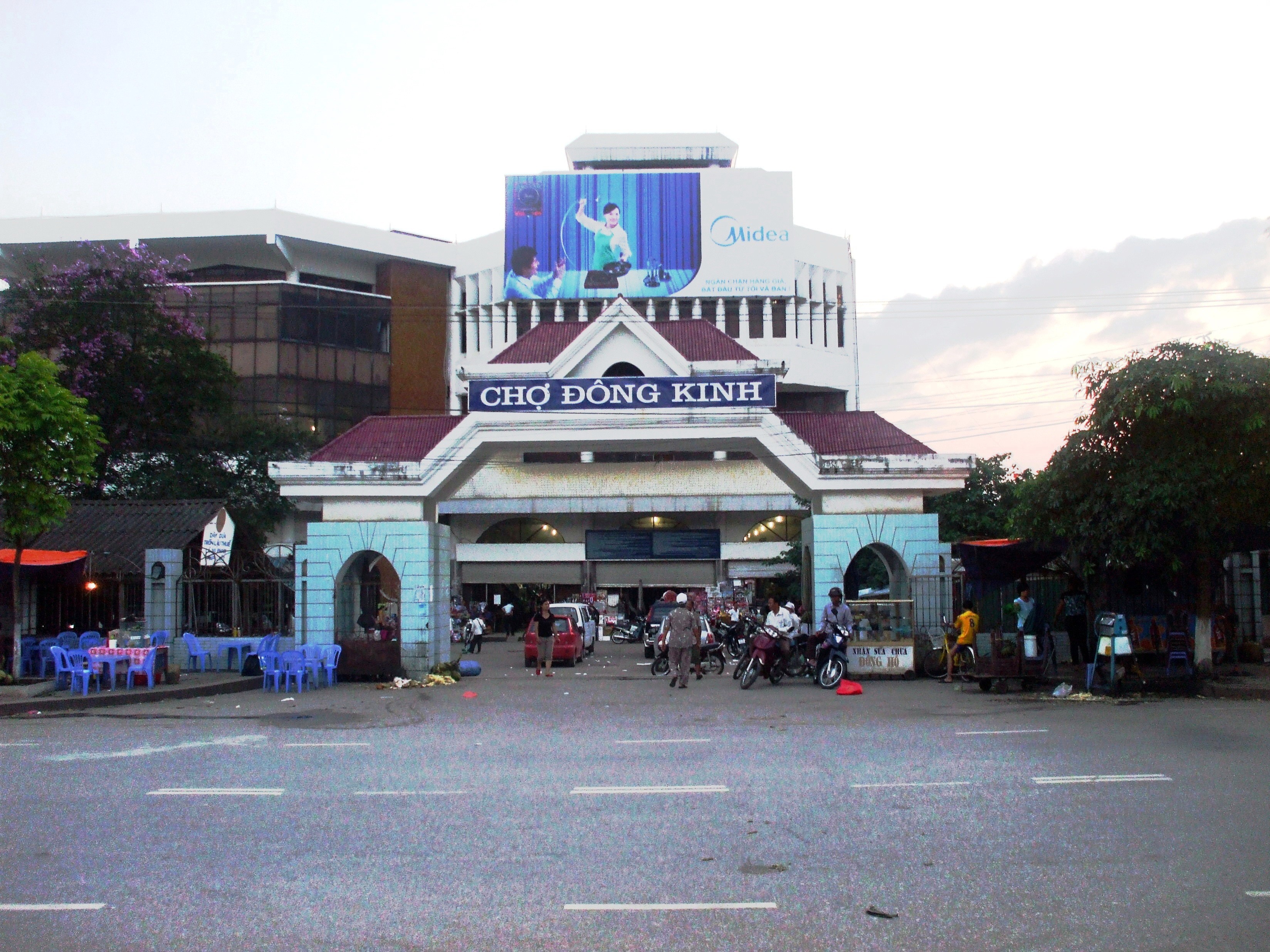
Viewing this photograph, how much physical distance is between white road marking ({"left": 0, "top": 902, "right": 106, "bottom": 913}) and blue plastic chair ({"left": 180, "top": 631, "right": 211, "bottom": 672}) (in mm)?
17088

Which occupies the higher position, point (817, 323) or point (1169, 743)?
point (817, 323)

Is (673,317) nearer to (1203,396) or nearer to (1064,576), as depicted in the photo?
(1064,576)

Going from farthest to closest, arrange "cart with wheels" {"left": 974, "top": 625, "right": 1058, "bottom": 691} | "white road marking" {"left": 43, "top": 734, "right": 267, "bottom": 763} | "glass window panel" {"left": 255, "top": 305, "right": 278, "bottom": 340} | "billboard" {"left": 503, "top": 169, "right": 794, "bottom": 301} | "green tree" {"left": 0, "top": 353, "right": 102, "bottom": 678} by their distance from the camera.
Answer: "billboard" {"left": 503, "top": 169, "right": 794, "bottom": 301}, "glass window panel" {"left": 255, "top": 305, "right": 278, "bottom": 340}, "green tree" {"left": 0, "top": 353, "right": 102, "bottom": 678}, "cart with wheels" {"left": 974, "top": 625, "right": 1058, "bottom": 691}, "white road marking" {"left": 43, "top": 734, "right": 267, "bottom": 763}

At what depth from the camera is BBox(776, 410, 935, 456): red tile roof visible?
78.4 feet

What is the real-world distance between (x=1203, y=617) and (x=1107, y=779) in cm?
932

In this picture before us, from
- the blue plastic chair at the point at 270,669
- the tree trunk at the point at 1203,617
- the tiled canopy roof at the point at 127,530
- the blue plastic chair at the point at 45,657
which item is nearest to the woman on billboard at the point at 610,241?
the tiled canopy roof at the point at 127,530

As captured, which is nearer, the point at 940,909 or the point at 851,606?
the point at 940,909

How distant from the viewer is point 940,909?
6043mm

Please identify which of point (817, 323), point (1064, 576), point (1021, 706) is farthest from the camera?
point (817, 323)

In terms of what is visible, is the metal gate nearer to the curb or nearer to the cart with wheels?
the curb

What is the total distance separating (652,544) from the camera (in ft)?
173

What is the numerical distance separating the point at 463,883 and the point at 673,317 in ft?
171

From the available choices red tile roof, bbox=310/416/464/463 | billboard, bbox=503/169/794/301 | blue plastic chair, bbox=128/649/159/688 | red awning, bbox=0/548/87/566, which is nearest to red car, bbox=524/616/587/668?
red tile roof, bbox=310/416/464/463

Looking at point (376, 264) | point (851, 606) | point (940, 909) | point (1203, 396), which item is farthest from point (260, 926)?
point (376, 264)
